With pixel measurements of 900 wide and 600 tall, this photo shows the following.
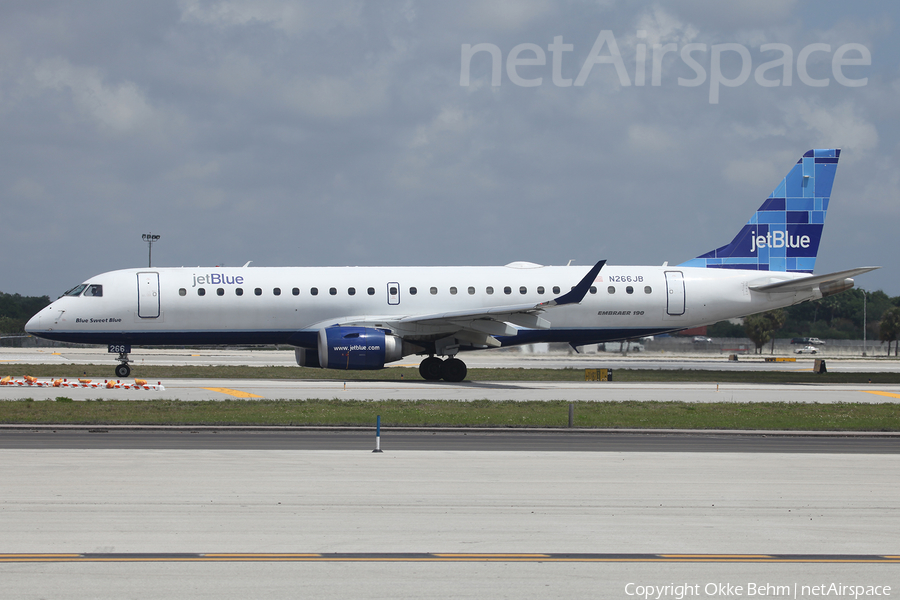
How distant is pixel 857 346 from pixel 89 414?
4318 inches

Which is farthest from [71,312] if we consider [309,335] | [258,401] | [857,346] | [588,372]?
[857,346]

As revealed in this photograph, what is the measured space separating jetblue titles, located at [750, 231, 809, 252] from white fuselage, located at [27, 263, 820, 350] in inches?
109

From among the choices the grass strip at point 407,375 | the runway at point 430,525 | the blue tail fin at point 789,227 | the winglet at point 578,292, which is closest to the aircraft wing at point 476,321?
the winglet at point 578,292

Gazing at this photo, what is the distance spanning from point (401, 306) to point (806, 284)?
16.4 m

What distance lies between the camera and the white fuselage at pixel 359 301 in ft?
104

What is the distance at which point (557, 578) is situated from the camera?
7625mm

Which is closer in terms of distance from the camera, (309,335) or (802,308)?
(309,335)

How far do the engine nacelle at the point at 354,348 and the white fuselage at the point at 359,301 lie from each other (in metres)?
1.66

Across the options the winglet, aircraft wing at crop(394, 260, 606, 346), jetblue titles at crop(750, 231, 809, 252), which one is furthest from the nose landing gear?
jetblue titles at crop(750, 231, 809, 252)

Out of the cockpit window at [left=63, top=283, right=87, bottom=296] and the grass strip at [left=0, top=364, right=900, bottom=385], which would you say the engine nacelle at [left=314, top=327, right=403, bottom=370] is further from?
the cockpit window at [left=63, top=283, right=87, bottom=296]

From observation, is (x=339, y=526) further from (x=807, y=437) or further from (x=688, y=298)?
(x=688, y=298)

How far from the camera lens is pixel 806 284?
110ft

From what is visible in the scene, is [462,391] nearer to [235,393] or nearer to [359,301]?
[359,301]

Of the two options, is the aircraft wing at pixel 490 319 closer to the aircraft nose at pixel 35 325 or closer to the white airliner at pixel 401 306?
the white airliner at pixel 401 306
